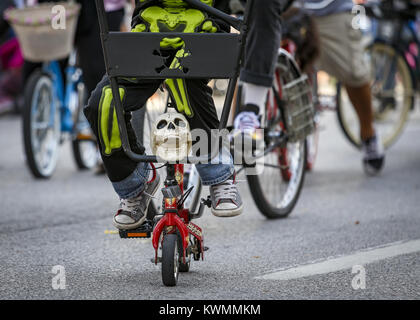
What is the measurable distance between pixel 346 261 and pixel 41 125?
336 cm

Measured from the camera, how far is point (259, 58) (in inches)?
184

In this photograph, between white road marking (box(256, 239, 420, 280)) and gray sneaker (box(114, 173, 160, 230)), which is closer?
gray sneaker (box(114, 173, 160, 230))

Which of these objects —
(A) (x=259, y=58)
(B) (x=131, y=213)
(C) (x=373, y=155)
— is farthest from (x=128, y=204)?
→ (C) (x=373, y=155)

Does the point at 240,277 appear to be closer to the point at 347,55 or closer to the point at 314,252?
the point at 314,252

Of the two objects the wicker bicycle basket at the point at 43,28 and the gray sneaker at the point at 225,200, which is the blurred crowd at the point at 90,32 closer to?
the wicker bicycle basket at the point at 43,28

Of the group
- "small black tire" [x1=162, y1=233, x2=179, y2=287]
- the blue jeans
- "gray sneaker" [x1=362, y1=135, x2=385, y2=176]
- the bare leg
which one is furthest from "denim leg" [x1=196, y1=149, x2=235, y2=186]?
"gray sneaker" [x1=362, y1=135, x2=385, y2=176]

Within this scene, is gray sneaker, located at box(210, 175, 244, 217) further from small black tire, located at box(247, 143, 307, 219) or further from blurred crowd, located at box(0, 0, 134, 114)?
blurred crowd, located at box(0, 0, 134, 114)

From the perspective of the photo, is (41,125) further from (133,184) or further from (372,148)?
(133,184)

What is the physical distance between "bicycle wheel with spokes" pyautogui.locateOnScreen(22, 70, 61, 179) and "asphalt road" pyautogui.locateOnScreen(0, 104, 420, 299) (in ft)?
0.51

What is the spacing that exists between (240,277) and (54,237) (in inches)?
51.6

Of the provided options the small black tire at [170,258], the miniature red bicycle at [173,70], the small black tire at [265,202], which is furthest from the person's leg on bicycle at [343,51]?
the small black tire at [170,258]

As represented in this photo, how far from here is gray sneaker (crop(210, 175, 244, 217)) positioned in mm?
3688

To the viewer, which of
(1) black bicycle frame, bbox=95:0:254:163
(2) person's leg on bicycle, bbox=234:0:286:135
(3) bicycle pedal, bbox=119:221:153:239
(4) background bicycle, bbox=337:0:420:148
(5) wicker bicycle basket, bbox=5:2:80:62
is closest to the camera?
(1) black bicycle frame, bbox=95:0:254:163
